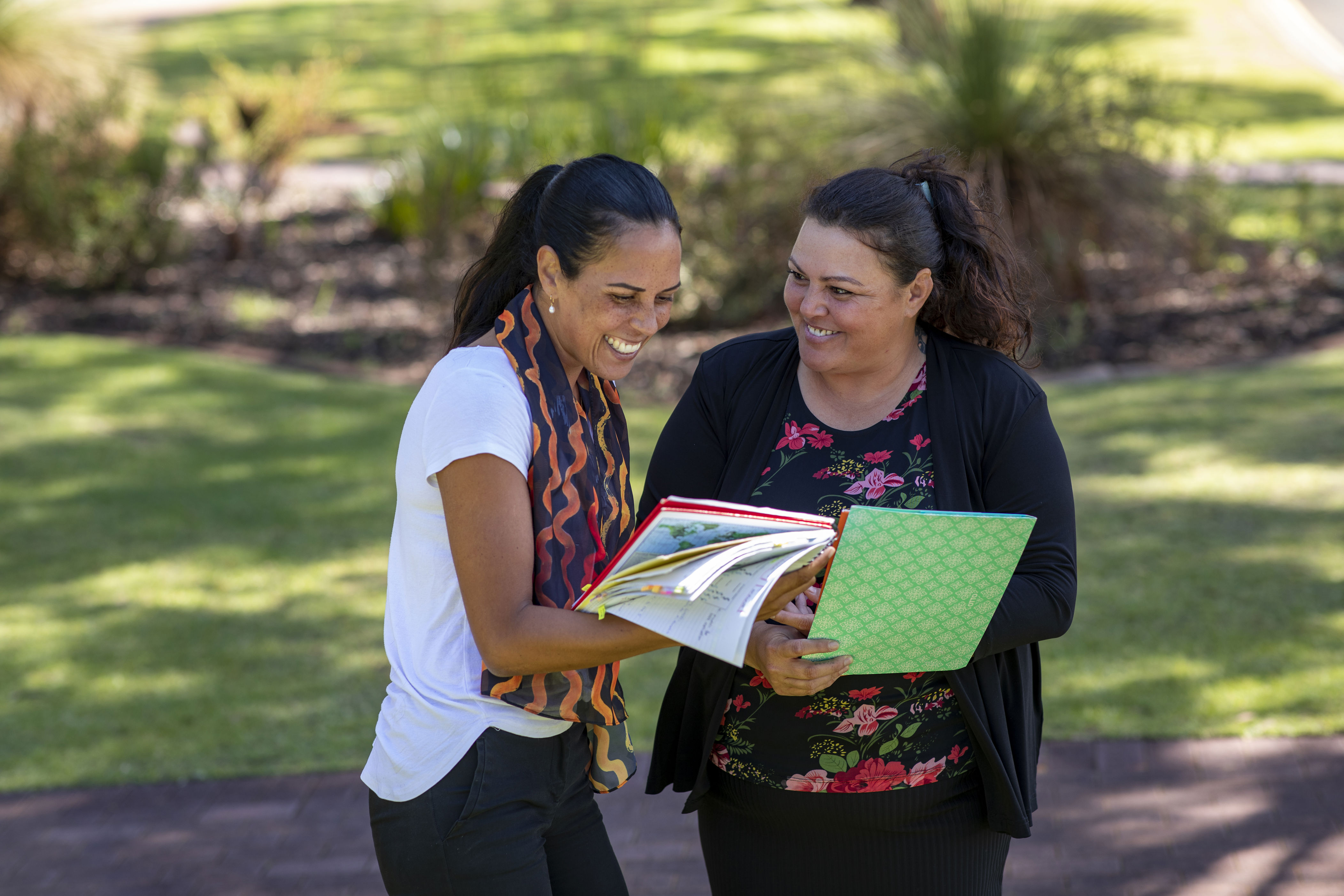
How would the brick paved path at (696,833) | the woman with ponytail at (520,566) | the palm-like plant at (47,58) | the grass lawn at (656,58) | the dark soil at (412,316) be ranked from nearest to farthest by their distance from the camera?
the woman with ponytail at (520,566), the brick paved path at (696,833), the dark soil at (412,316), the grass lawn at (656,58), the palm-like plant at (47,58)

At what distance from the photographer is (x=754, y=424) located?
97.7 inches

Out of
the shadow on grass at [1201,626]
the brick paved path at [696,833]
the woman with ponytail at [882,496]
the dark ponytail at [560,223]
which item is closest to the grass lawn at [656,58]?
the shadow on grass at [1201,626]

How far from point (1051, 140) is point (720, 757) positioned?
7843 millimetres

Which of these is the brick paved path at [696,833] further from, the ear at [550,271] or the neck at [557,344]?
the ear at [550,271]

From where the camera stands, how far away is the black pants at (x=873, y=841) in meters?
2.36

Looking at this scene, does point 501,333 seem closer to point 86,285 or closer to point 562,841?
point 562,841

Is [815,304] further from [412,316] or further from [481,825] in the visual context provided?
[412,316]

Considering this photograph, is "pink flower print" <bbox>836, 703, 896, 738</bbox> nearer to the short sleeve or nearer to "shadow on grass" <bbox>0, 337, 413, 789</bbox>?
the short sleeve

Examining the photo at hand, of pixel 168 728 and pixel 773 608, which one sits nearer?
pixel 773 608

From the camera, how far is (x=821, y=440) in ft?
8.02

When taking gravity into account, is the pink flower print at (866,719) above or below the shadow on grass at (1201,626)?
above

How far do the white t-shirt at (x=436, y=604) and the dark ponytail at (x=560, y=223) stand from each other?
0.21m

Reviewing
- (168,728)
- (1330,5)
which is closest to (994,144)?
(168,728)

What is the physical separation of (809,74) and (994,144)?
7.38ft
